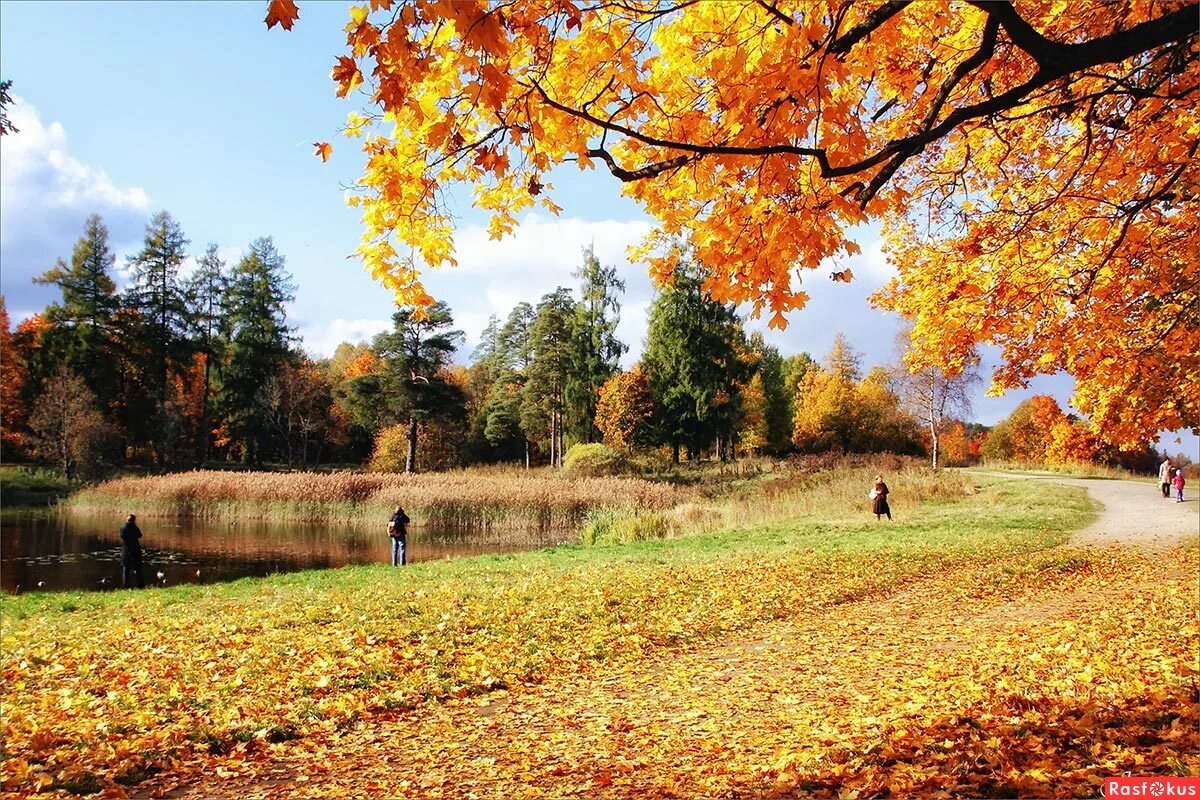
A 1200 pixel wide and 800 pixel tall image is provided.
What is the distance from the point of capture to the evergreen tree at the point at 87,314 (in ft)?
140

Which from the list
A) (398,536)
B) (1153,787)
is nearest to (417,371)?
(398,536)

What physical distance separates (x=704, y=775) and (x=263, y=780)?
2731 mm

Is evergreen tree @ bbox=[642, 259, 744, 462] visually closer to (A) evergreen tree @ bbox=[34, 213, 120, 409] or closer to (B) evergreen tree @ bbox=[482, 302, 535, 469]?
(B) evergreen tree @ bbox=[482, 302, 535, 469]

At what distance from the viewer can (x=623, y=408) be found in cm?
4434

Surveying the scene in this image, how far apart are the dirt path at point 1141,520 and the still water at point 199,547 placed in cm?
1387

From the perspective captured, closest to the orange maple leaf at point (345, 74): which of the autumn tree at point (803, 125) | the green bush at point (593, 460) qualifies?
the autumn tree at point (803, 125)

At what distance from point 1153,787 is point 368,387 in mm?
43183

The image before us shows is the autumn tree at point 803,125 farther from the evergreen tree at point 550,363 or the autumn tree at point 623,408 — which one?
the evergreen tree at point 550,363

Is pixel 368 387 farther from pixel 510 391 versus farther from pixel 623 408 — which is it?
pixel 623 408

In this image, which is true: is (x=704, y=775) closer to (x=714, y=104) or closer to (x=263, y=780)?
(x=263, y=780)

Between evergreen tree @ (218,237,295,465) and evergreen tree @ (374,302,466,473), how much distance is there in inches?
403

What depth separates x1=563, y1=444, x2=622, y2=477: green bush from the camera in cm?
3862

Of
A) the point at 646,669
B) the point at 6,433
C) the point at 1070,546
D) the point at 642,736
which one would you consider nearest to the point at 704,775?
the point at 642,736

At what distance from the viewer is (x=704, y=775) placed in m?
3.97
